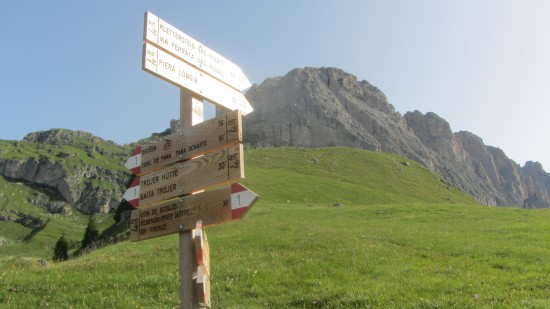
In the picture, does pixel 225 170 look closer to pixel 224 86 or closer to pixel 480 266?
pixel 224 86

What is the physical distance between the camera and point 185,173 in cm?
814

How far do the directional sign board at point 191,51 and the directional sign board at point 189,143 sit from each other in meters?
1.54

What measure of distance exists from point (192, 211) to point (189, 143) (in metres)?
1.26

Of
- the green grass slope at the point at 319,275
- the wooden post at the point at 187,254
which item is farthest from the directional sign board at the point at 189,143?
the green grass slope at the point at 319,275

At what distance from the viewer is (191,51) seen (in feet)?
30.2

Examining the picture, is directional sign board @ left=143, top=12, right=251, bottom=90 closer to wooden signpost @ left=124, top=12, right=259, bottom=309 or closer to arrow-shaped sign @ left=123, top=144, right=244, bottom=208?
wooden signpost @ left=124, top=12, right=259, bottom=309

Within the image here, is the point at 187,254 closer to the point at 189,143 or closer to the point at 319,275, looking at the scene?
the point at 189,143

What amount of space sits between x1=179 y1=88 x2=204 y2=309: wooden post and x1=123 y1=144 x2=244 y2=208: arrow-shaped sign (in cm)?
81

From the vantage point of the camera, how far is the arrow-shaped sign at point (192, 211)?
24.1ft

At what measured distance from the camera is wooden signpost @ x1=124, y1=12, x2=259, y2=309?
24.6 ft

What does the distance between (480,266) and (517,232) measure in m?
16.9

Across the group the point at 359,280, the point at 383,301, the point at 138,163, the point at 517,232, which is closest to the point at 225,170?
the point at 138,163

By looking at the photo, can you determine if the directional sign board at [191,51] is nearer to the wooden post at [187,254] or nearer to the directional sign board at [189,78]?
the directional sign board at [189,78]

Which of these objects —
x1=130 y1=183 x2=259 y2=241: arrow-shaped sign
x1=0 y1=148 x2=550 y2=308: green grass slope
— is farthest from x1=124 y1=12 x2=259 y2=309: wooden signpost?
x1=0 y1=148 x2=550 y2=308: green grass slope
